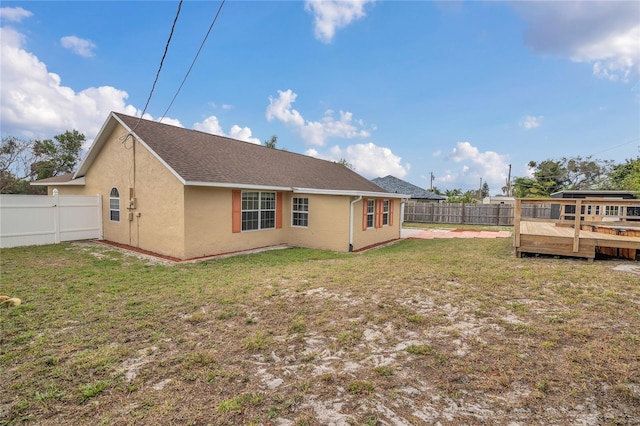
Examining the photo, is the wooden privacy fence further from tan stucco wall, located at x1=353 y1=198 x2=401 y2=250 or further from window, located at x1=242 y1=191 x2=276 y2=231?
window, located at x1=242 y1=191 x2=276 y2=231

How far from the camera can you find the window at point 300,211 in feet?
40.2

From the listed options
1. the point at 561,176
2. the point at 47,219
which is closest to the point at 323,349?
the point at 47,219

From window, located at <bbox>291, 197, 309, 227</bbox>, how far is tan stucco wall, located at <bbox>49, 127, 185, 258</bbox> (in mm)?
4585

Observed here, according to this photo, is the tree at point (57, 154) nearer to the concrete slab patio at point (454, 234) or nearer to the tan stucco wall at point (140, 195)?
the tan stucco wall at point (140, 195)

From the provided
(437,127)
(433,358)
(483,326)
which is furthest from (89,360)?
(437,127)

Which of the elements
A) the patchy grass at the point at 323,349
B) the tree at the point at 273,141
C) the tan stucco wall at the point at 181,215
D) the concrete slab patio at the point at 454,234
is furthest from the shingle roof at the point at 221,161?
the tree at the point at 273,141

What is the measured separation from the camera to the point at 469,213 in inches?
981

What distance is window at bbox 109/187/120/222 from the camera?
11547mm

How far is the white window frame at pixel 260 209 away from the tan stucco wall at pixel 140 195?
2.26m

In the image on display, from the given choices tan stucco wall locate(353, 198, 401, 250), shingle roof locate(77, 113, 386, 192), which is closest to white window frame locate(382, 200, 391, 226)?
tan stucco wall locate(353, 198, 401, 250)

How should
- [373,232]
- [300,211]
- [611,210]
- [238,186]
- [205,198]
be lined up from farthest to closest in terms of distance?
[611,210] → [373,232] → [300,211] → [238,186] → [205,198]

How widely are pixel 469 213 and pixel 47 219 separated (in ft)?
85.1

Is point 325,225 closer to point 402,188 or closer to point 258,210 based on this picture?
point 258,210

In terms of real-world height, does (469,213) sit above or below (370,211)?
below
